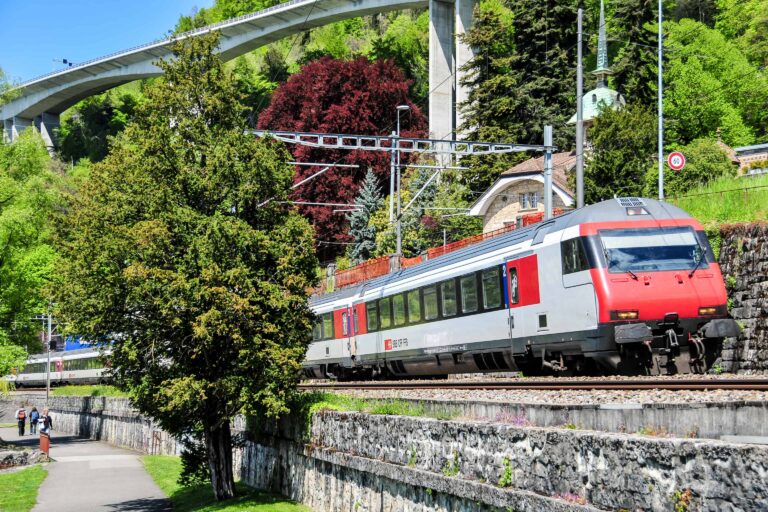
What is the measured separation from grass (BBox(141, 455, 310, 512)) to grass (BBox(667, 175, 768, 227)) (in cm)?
1262

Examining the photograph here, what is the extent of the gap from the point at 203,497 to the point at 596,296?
11727 mm

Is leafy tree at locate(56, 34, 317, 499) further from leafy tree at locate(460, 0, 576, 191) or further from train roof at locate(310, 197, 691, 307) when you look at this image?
leafy tree at locate(460, 0, 576, 191)

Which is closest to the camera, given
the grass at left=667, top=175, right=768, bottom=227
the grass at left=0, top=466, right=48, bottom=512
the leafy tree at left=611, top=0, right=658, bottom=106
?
the grass at left=667, top=175, right=768, bottom=227

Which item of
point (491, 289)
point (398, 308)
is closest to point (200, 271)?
point (491, 289)

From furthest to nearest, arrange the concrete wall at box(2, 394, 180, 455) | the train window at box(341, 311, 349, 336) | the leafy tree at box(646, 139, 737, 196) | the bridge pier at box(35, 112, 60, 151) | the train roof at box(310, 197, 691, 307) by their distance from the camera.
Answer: the bridge pier at box(35, 112, 60, 151), the leafy tree at box(646, 139, 737, 196), the concrete wall at box(2, 394, 180, 455), the train window at box(341, 311, 349, 336), the train roof at box(310, 197, 691, 307)

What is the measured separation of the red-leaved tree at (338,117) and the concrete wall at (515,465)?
44.1 meters

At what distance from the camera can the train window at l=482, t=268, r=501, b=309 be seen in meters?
20.5

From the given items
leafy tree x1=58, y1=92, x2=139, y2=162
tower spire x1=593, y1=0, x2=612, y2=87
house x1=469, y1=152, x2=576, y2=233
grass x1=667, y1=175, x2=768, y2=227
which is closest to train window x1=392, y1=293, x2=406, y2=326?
grass x1=667, y1=175, x2=768, y2=227

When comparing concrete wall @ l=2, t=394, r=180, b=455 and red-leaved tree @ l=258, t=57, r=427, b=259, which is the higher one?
red-leaved tree @ l=258, t=57, r=427, b=259

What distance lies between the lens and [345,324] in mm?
31172

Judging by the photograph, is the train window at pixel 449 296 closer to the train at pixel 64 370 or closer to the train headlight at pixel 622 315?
the train headlight at pixel 622 315

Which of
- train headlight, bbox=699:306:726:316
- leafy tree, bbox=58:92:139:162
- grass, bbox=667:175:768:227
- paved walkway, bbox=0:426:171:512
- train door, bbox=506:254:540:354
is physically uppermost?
leafy tree, bbox=58:92:139:162

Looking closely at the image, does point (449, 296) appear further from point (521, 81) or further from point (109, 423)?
point (521, 81)

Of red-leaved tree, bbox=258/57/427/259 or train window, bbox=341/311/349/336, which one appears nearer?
train window, bbox=341/311/349/336
